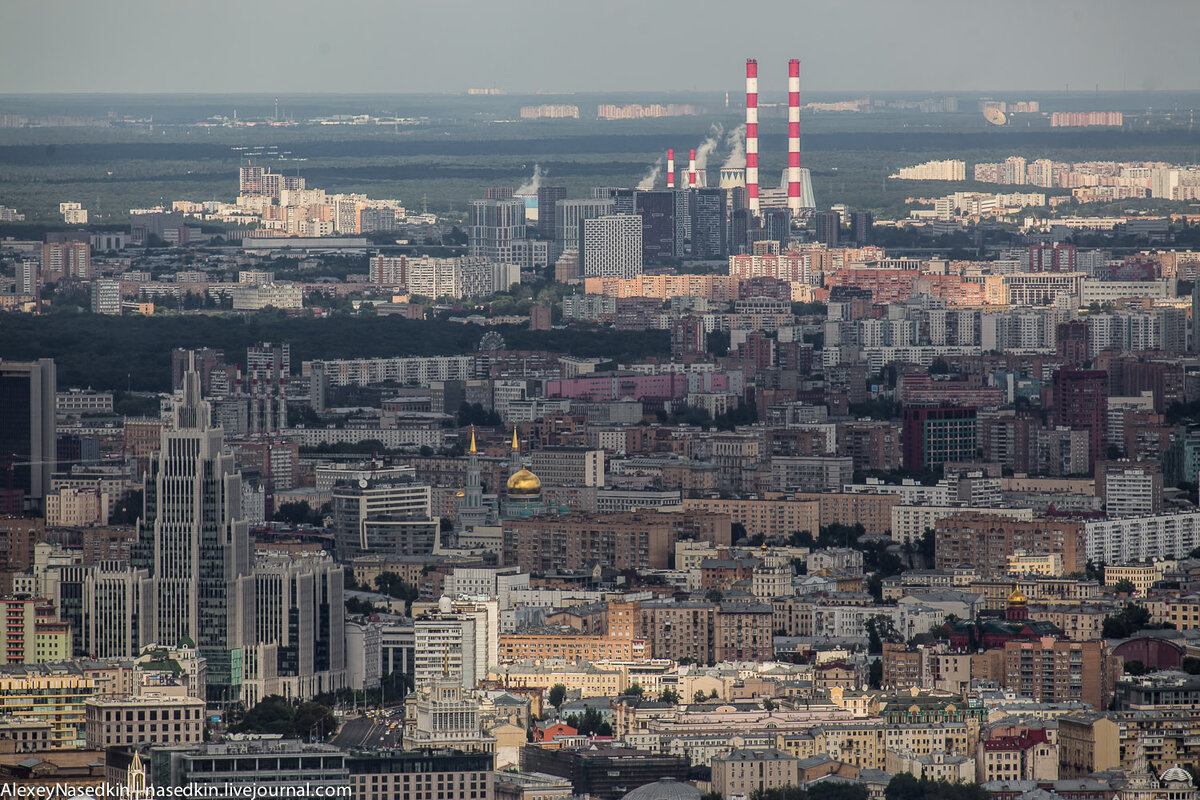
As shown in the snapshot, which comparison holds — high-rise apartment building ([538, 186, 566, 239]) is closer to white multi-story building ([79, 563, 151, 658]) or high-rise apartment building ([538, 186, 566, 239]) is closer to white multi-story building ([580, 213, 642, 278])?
white multi-story building ([580, 213, 642, 278])

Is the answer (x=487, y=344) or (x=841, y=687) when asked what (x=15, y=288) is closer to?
(x=487, y=344)

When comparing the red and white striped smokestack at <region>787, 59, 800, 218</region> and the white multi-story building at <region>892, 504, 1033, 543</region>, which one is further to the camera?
the red and white striped smokestack at <region>787, 59, 800, 218</region>

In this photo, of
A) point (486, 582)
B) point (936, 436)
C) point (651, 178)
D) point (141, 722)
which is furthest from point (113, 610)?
point (651, 178)

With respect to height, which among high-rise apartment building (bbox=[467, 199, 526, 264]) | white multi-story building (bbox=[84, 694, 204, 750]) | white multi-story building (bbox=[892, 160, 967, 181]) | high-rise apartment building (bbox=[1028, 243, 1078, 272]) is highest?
white multi-story building (bbox=[892, 160, 967, 181])

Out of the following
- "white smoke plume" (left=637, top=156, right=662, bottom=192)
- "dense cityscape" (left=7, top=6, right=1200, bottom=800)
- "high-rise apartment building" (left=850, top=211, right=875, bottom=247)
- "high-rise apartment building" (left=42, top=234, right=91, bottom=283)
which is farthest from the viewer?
"white smoke plume" (left=637, top=156, right=662, bottom=192)

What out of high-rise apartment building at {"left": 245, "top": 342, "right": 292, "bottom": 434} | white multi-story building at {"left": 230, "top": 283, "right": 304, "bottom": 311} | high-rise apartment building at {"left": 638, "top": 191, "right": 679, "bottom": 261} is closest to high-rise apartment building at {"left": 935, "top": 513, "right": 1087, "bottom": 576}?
high-rise apartment building at {"left": 245, "top": 342, "right": 292, "bottom": 434}

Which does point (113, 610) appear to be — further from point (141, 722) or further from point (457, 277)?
point (457, 277)

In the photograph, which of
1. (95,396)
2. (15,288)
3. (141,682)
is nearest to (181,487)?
(141,682)
